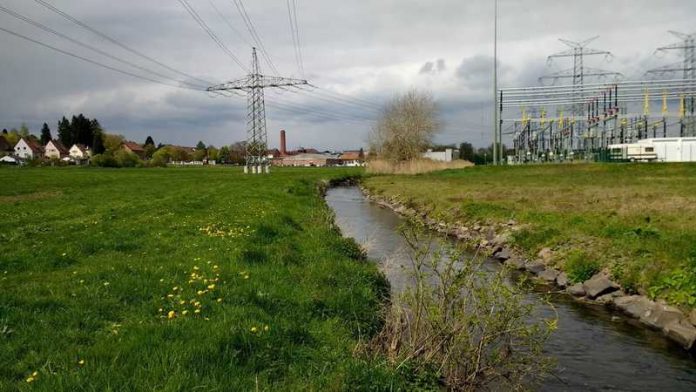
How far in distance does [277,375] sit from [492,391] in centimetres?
303

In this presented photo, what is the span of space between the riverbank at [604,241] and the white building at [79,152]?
462 ft

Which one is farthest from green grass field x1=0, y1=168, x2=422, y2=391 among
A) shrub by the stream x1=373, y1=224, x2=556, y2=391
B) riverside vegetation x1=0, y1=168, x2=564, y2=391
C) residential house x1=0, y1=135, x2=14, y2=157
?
residential house x1=0, y1=135, x2=14, y2=157

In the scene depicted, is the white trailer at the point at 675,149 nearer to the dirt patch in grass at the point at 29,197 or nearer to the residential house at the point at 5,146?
the dirt patch in grass at the point at 29,197

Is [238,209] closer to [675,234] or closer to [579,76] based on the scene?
[675,234]

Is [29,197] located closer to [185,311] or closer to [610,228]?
A: [185,311]

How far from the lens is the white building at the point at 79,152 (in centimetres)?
14650

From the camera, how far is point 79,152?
494 feet

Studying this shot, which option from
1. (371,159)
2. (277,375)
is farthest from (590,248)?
(371,159)

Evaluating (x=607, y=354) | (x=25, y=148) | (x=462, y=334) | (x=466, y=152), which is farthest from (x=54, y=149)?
(x=462, y=334)

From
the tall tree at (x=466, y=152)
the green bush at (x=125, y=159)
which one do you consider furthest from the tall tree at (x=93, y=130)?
the tall tree at (x=466, y=152)

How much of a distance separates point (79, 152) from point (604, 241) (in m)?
160

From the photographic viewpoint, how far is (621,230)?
16.2 m

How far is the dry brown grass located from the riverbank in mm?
44471

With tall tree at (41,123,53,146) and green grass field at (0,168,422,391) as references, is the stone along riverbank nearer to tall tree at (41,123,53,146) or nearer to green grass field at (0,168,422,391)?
green grass field at (0,168,422,391)
